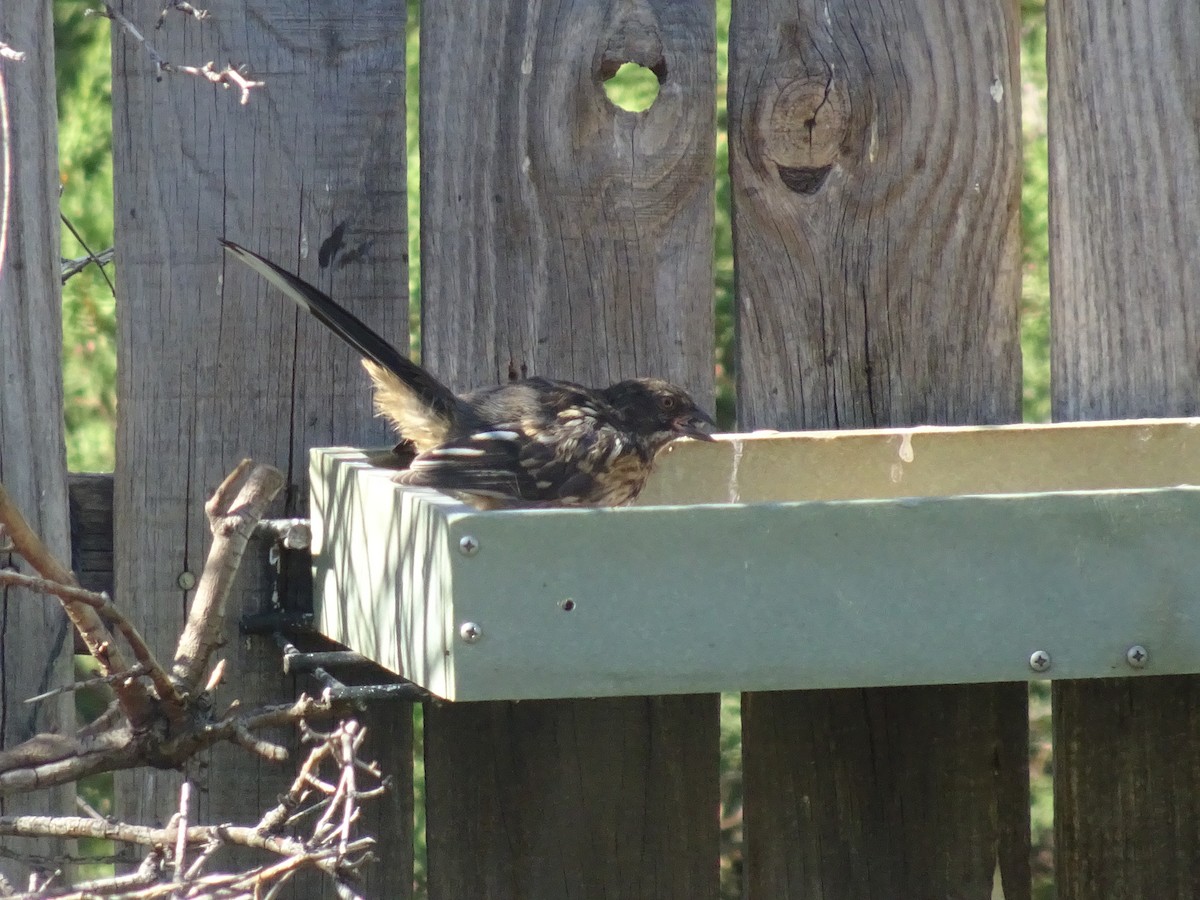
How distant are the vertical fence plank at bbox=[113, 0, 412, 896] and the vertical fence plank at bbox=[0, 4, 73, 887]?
0.13m

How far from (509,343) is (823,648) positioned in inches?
41.9

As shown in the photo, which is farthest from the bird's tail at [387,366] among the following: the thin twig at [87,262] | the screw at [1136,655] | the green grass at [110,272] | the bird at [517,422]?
the green grass at [110,272]

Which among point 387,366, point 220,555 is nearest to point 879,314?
point 387,366

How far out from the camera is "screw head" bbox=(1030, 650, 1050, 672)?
2.34 meters

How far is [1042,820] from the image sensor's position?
630 cm

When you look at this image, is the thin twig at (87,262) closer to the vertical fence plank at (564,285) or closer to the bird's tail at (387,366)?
the bird's tail at (387,366)

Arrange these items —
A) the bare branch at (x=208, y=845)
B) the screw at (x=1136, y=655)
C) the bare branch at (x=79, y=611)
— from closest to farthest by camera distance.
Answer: the bare branch at (x=208, y=845)
the bare branch at (x=79, y=611)
the screw at (x=1136, y=655)

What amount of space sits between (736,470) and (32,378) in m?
1.29

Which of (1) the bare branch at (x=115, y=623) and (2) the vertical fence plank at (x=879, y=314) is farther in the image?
(2) the vertical fence plank at (x=879, y=314)

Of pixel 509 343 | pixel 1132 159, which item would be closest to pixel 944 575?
pixel 509 343

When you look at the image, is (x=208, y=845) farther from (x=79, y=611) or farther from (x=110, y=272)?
(x=110, y=272)

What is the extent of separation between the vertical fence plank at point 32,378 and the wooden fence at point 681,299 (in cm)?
14

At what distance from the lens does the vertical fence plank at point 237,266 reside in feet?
9.91

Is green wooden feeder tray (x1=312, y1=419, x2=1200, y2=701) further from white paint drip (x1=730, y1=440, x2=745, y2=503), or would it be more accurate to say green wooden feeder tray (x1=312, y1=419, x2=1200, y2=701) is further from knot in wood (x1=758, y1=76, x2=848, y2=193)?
knot in wood (x1=758, y1=76, x2=848, y2=193)
